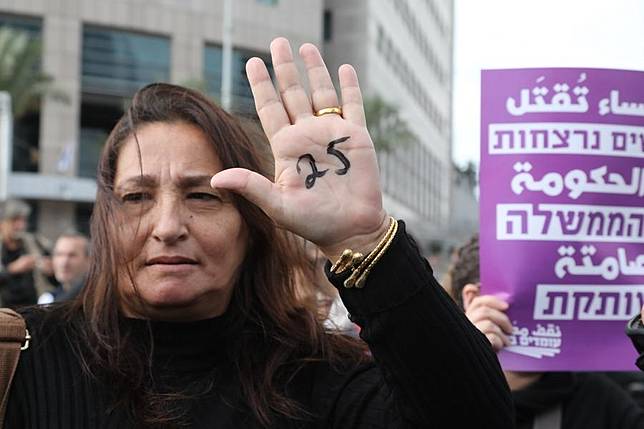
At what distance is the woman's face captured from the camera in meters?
A: 2.18

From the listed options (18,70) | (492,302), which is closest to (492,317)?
(492,302)

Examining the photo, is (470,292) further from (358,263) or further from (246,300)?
(358,263)

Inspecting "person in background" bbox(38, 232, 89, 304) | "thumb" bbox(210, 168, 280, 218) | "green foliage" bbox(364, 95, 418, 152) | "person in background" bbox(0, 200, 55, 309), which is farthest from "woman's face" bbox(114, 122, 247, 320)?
"green foliage" bbox(364, 95, 418, 152)

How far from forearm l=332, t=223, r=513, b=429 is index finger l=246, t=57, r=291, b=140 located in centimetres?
33

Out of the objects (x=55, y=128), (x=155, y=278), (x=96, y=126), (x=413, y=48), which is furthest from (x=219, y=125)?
(x=413, y=48)

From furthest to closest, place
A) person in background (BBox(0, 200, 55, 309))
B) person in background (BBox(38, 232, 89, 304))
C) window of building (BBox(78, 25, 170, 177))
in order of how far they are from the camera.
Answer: window of building (BBox(78, 25, 170, 177)) → person in background (BBox(38, 232, 89, 304)) → person in background (BBox(0, 200, 55, 309))

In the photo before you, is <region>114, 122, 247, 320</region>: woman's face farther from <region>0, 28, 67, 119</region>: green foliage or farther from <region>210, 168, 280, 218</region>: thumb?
<region>0, 28, 67, 119</region>: green foliage

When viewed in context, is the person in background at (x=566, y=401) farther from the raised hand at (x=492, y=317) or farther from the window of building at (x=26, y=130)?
the window of building at (x=26, y=130)

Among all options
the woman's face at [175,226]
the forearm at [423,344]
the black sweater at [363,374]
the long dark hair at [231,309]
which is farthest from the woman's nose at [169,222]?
the forearm at [423,344]

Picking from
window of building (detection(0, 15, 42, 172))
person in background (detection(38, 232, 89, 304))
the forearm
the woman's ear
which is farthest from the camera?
window of building (detection(0, 15, 42, 172))

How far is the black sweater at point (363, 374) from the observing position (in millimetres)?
1859

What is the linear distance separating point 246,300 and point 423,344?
67 cm

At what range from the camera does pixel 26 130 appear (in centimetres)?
3494

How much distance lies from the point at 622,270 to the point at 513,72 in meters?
0.64
